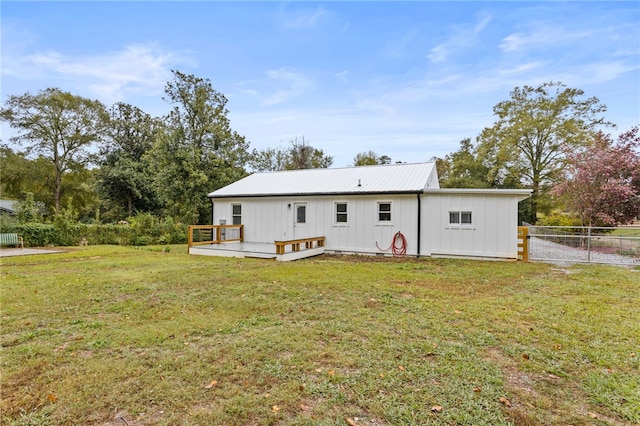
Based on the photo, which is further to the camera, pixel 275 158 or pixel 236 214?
pixel 275 158

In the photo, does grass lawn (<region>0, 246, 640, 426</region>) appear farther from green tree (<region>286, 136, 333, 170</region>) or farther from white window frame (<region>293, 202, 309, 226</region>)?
green tree (<region>286, 136, 333, 170</region>)

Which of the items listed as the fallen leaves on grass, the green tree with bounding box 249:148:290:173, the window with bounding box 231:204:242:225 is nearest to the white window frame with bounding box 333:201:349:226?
the window with bounding box 231:204:242:225

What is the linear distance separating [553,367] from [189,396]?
3.24 metres

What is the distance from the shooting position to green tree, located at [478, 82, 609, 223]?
22.0 metres

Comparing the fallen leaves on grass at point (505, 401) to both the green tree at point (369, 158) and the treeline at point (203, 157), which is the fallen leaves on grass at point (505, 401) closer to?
the treeline at point (203, 157)

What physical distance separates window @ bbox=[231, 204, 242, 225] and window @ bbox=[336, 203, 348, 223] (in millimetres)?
4721

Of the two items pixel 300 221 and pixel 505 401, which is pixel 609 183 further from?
pixel 505 401

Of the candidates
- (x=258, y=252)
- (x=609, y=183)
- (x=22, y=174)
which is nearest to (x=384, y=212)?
(x=258, y=252)

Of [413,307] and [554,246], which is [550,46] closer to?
[554,246]

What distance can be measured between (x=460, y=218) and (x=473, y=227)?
48 cm

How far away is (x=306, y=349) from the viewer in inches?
132

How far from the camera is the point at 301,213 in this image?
42.8ft

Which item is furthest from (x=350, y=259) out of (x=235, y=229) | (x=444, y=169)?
(x=444, y=169)

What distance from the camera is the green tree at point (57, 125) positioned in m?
25.9
